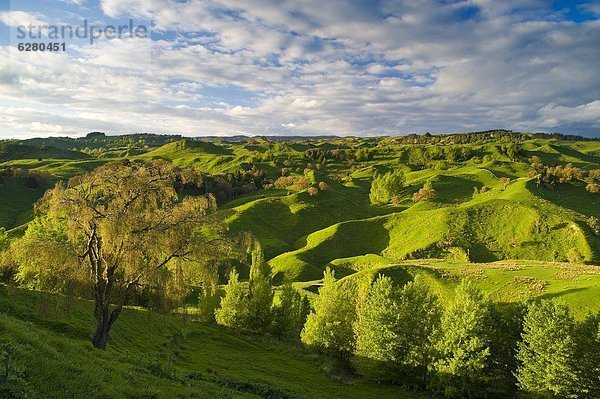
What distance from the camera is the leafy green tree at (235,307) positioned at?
68688mm

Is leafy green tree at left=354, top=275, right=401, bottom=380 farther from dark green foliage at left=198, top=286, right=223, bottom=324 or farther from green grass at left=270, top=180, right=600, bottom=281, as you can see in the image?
green grass at left=270, top=180, right=600, bottom=281

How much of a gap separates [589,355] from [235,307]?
167 ft

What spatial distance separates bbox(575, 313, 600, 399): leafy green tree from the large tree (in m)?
40.4

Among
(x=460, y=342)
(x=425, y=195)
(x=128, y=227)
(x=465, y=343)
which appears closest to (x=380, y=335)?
(x=460, y=342)

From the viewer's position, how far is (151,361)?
25.7m

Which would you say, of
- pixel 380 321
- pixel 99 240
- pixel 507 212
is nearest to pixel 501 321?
pixel 380 321

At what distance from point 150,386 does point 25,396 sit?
24.7 ft

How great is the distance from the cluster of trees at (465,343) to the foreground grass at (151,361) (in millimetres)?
3752

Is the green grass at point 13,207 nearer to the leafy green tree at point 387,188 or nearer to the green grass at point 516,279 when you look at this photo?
the green grass at point 516,279

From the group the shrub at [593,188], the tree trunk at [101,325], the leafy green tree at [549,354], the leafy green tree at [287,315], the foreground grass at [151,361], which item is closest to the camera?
Answer: the foreground grass at [151,361]

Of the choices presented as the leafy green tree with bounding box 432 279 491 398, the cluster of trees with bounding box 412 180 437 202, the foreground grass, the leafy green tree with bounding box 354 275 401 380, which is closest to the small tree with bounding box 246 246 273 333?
the foreground grass

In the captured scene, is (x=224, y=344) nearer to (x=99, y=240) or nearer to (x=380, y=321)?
(x=380, y=321)

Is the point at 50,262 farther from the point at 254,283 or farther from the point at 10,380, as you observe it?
the point at 254,283

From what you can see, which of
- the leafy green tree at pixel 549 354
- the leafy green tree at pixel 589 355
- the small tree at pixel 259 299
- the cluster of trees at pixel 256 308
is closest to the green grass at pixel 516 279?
the leafy green tree at pixel 549 354
